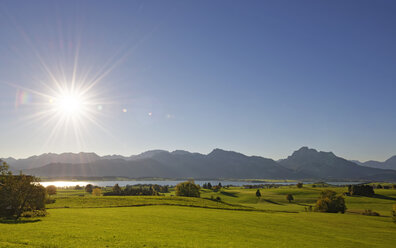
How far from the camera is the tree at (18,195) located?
40.2 m

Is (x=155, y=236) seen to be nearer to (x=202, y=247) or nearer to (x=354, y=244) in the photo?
(x=202, y=247)

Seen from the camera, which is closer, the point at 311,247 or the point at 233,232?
the point at 311,247

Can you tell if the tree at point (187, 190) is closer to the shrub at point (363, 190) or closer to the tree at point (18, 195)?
the tree at point (18, 195)

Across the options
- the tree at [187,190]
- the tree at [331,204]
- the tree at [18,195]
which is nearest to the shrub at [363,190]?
the tree at [331,204]

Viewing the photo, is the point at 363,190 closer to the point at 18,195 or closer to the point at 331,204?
the point at 331,204

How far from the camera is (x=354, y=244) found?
32156 mm

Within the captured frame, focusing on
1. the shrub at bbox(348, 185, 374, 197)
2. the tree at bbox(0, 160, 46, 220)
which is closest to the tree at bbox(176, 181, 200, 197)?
the tree at bbox(0, 160, 46, 220)

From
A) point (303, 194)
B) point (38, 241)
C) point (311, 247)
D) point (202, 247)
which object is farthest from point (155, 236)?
point (303, 194)

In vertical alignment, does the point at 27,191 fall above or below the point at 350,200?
above

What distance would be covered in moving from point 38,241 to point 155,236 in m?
11.2

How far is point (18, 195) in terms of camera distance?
4078cm

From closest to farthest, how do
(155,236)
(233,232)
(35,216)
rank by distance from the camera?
1. (155,236)
2. (233,232)
3. (35,216)

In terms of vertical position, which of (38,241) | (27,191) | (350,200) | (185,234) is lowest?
(350,200)

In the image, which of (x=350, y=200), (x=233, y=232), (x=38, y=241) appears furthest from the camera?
(x=350, y=200)
